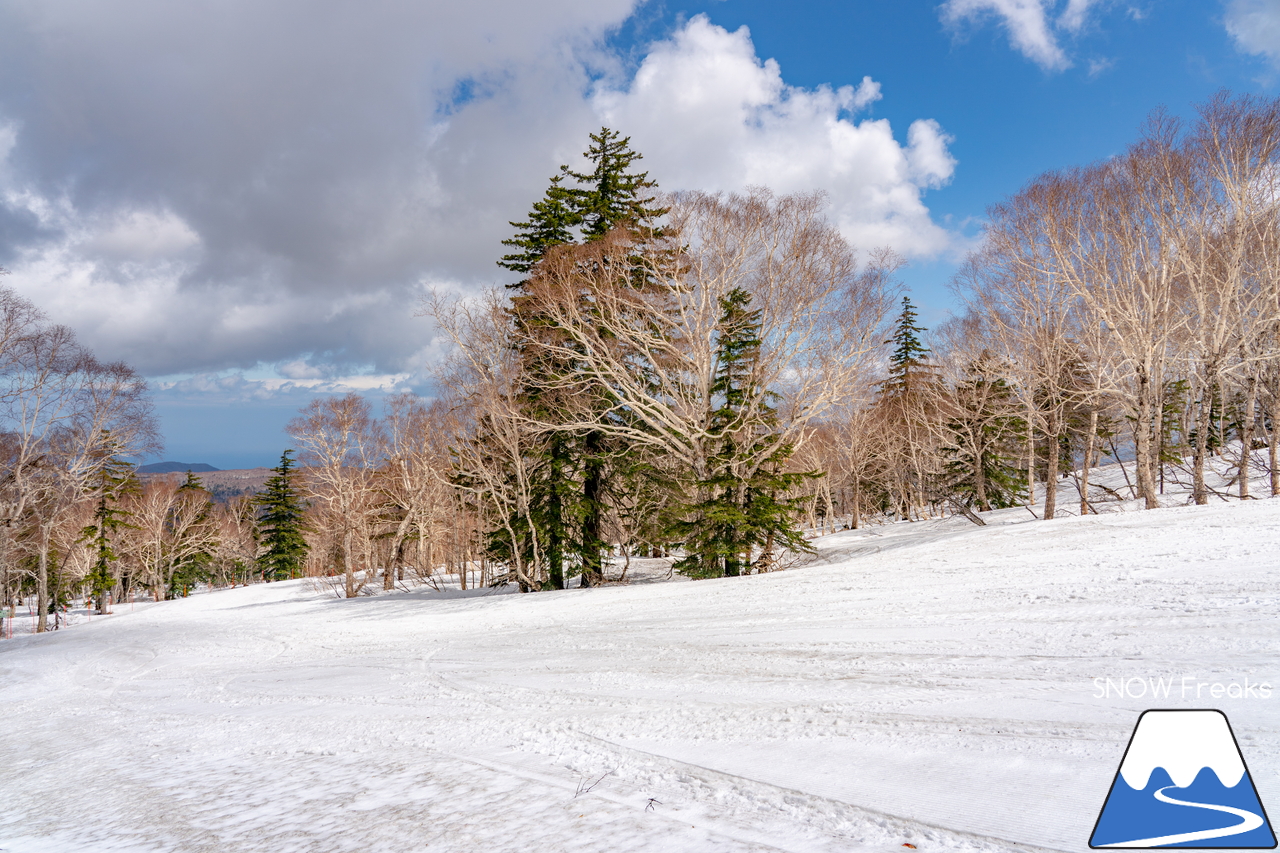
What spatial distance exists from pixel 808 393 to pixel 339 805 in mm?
14303

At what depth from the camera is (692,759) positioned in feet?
13.3

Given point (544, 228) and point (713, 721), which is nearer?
point (713, 721)

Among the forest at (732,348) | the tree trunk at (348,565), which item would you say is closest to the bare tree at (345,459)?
the tree trunk at (348,565)

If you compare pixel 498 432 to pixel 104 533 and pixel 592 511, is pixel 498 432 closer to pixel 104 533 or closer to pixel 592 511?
pixel 592 511

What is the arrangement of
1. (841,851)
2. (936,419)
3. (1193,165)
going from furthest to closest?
(936,419)
(1193,165)
(841,851)

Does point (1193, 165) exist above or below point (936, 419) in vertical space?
above

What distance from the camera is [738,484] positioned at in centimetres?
1512

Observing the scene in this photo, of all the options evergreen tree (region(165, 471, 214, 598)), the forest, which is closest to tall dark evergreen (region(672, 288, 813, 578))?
the forest

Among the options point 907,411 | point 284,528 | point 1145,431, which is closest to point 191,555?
point 284,528

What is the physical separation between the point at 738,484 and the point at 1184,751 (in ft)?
39.2

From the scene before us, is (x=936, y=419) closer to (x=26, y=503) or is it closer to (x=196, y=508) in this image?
(x=26, y=503)

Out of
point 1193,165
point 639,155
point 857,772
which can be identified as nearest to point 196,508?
point 639,155

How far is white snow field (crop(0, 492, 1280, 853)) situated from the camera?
3285 mm

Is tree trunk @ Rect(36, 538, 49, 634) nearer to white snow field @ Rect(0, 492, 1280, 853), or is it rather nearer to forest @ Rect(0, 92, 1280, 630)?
forest @ Rect(0, 92, 1280, 630)
